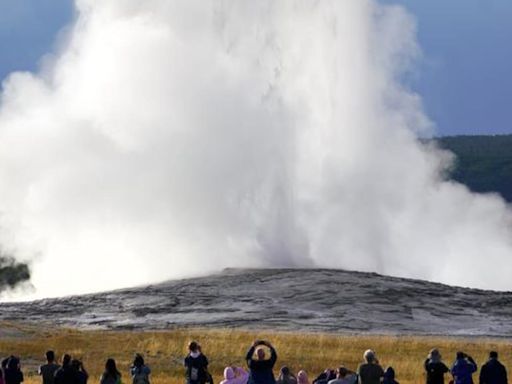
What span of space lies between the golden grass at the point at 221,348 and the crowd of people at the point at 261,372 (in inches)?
369

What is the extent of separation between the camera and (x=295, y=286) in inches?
3056

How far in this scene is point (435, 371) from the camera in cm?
2198

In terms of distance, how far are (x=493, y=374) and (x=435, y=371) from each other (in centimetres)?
101

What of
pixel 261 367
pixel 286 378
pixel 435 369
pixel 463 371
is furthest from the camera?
pixel 463 371

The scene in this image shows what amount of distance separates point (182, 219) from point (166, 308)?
36258mm

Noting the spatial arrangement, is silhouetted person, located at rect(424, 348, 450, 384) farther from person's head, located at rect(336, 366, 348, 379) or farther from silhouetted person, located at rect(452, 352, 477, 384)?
person's head, located at rect(336, 366, 348, 379)

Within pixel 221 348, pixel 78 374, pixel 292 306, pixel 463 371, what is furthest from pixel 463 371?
pixel 292 306

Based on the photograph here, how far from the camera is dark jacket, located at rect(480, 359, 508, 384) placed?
21641mm

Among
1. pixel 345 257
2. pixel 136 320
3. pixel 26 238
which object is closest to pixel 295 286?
pixel 136 320

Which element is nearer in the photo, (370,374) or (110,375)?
(370,374)

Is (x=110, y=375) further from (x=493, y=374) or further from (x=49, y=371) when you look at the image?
(x=493, y=374)

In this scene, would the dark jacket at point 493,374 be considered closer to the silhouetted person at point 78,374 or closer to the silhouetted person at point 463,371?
the silhouetted person at point 463,371

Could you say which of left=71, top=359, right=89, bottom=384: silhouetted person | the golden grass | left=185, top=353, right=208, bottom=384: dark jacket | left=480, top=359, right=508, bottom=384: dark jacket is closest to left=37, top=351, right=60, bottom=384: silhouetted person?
left=71, top=359, right=89, bottom=384: silhouetted person

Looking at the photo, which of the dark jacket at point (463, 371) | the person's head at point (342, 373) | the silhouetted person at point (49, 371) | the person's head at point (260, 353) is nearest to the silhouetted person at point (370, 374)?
the person's head at point (342, 373)
